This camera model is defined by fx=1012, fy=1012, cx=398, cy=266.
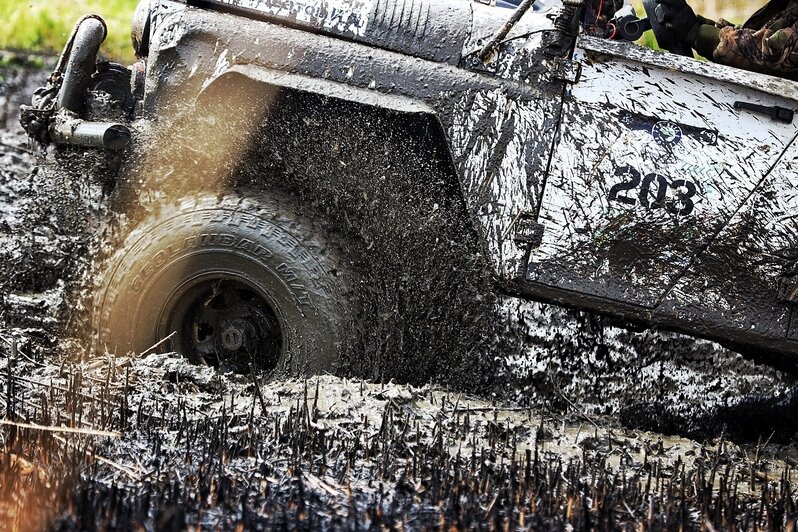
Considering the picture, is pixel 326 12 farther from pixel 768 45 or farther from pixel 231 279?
pixel 768 45

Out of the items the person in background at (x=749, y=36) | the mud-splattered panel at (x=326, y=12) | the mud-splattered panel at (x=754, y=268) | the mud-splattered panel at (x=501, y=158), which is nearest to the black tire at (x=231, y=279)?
the mud-splattered panel at (x=501, y=158)

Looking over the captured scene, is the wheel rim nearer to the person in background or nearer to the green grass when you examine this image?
the person in background

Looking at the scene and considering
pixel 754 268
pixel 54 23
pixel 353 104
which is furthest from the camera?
pixel 54 23

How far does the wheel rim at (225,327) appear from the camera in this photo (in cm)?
395

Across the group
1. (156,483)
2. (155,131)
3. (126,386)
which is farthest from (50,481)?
(155,131)

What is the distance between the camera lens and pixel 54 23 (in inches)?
366

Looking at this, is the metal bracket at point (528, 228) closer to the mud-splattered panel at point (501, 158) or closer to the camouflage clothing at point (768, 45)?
the mud-splattered panel at point (501, 158)

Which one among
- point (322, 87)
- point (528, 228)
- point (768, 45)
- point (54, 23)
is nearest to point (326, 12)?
point (322, 87)

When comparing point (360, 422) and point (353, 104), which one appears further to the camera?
point (353, 104)

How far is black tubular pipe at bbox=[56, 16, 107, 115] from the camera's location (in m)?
4.14

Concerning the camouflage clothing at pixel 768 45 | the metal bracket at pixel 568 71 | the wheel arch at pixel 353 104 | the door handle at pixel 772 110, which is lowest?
the wheel arch at pixel 353 104

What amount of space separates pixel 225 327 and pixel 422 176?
982 millimetres

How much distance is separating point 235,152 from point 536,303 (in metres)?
1.32

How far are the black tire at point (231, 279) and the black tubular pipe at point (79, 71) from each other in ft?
2.12
